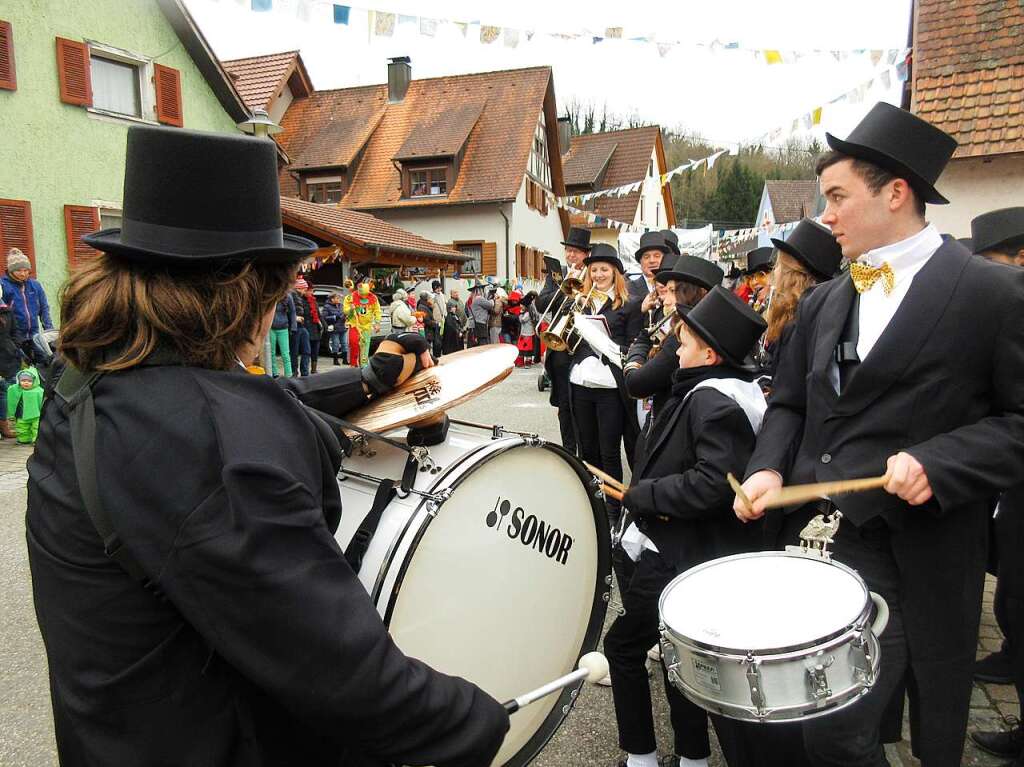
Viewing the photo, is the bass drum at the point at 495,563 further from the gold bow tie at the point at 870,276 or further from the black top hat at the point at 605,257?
the black top hat at the point at 605,257

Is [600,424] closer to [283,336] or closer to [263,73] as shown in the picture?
[283,336]

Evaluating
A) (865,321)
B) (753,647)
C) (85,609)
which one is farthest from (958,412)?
(85,609)

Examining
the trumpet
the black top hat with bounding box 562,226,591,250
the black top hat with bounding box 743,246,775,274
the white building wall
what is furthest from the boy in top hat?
the white building wall

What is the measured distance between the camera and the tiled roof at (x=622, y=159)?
36.4 m

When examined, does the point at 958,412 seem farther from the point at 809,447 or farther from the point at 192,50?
the point at 192,50

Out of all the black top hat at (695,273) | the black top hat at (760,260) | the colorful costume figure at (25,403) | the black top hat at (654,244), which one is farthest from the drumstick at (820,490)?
the colorful costume figure at (25,403)

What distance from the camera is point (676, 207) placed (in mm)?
51406

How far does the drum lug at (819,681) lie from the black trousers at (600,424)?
11.1 ft

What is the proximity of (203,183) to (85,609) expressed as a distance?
0.71 metres

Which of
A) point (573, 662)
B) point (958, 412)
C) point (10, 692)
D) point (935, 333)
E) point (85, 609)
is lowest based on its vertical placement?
point (10, 692)

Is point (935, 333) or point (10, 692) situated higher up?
point (935, 333)

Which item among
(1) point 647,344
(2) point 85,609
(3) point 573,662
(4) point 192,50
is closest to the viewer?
(2) point 85,609

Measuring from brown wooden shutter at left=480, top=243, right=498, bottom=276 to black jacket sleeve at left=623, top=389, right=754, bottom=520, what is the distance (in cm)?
2368

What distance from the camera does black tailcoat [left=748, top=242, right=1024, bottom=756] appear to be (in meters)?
1.87
